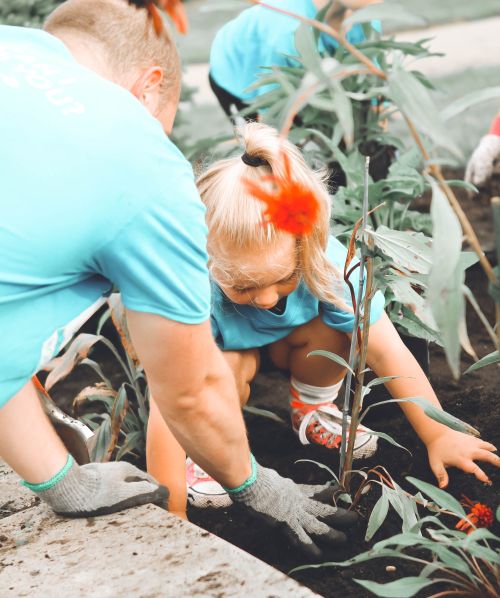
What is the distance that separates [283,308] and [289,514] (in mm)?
541

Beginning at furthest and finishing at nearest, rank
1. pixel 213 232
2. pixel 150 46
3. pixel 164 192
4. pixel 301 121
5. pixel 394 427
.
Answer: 1. pixel 301 121
2. pixel 394 427
3. pixel 213 232
4. pixel 150 46
5. pixel 164 192

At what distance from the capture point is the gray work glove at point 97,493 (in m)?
1.50

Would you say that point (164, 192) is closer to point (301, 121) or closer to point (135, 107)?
point (135, 107)

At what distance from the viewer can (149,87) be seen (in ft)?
4.91

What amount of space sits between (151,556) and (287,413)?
3.26 ft

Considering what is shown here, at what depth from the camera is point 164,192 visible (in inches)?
48.9

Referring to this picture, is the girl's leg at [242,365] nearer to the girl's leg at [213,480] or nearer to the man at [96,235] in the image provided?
the girl's leg at [213,480]

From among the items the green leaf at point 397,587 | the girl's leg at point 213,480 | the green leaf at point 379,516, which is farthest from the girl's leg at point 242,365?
the green leaf at point 397,587

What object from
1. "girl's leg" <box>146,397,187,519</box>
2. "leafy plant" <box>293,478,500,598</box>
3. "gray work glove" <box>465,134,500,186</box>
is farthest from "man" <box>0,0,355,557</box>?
"gray work glove" <box>465,134,500,186</box>

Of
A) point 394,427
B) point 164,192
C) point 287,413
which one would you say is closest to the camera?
point 164,192

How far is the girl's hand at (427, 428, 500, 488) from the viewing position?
1.69m

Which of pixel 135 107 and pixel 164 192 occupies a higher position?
pixel 135 107

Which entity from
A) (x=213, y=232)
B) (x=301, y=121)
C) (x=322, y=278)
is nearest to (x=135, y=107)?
(x=213, y=232)

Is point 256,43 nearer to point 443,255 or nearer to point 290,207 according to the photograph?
point 290,207
